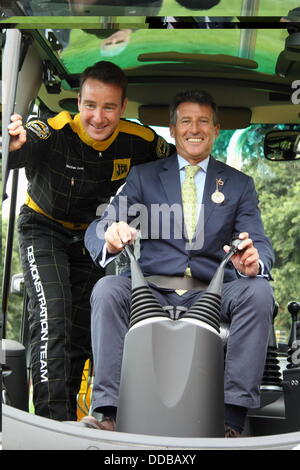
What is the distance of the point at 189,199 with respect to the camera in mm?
4277

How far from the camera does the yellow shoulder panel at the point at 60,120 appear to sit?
462 centimetres

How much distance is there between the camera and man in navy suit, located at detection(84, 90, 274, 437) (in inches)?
148

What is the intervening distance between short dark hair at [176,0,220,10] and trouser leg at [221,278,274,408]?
1130mm

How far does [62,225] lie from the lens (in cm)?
473

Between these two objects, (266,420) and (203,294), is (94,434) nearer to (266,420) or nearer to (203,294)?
(203,294)

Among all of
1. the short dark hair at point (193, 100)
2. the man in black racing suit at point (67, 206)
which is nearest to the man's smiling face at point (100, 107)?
the man in black racing suit at point (67, 206)

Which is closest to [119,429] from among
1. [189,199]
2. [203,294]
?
[203,294]

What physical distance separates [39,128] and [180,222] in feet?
2.82

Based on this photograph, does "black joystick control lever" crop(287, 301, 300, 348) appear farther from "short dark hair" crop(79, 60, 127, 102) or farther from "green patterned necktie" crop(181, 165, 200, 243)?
"short dark hair" crop(79, 60, 127, 102)

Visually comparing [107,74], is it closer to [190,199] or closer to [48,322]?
[190,199]

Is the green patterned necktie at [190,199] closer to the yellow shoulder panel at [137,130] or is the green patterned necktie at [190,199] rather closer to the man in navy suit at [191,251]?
the man in navy suit at [191,251]

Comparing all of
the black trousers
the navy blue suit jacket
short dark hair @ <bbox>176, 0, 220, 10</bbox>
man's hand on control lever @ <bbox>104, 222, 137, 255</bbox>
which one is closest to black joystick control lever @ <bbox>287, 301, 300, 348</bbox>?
the navy blue suit jacket

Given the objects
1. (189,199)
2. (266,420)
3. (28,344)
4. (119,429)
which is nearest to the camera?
(119,429)

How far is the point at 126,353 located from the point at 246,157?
1925mm
